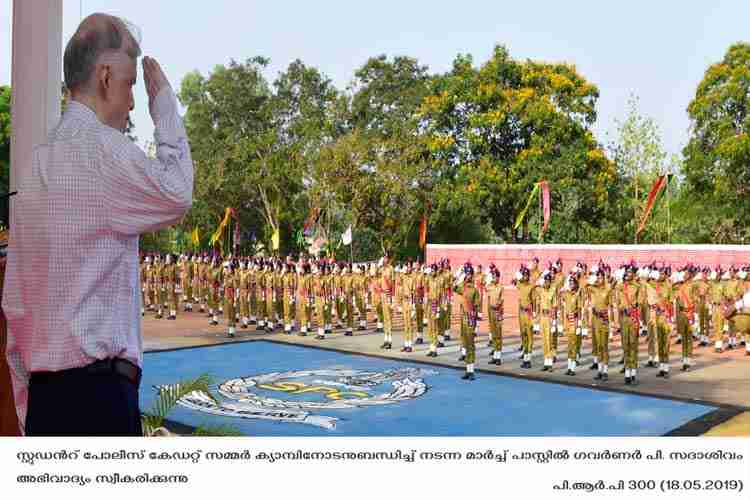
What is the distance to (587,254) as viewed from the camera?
645 inches

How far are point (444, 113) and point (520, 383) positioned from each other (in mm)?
12299

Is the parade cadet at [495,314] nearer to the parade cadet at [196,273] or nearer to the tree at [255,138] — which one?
the parade cadet at [196,273]

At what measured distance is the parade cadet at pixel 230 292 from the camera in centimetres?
1359

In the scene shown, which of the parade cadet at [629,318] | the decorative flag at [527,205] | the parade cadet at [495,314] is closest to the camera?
the parade cadet at [629,318]

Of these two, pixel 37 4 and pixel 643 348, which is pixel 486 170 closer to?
pixel 643 348

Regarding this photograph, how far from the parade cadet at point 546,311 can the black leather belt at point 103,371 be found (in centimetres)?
850

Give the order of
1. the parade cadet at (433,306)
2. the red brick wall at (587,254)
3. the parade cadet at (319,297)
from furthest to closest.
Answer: the red brick wall at (587,254)
the parade cadet at (319,297)
the parade cadet at (433,306)

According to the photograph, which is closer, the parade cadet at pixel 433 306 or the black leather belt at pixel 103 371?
the black leather belt at pixel 103 371

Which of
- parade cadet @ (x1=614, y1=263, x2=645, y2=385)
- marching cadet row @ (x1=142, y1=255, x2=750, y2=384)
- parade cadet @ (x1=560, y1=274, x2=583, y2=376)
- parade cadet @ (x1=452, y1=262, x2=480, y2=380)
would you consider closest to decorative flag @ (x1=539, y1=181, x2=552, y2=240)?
marching cadet row @ (x1=142, y1=255, x2=750, y2=384)

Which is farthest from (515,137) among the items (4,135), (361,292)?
(4,135)

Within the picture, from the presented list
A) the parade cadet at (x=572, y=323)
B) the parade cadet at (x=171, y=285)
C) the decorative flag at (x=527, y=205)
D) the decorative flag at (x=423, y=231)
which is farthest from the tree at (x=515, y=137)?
the parade cadet at (x=572, y=323)

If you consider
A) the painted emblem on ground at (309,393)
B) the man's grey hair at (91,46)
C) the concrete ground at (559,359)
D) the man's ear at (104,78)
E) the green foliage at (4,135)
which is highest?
the green foliage at (4,135)

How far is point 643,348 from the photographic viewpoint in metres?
12.1
